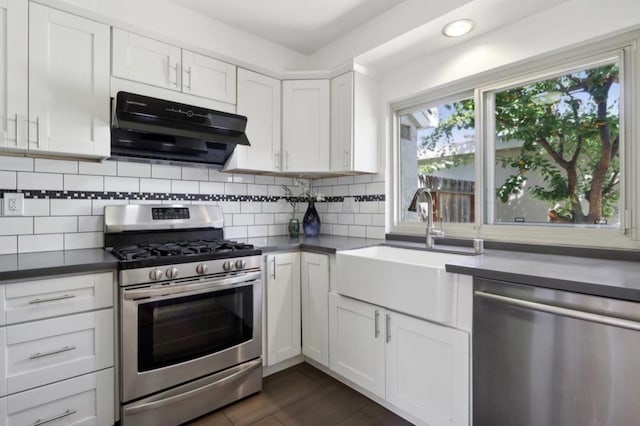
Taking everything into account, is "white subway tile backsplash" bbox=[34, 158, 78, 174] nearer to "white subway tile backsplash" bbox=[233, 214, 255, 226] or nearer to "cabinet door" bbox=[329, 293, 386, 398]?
"white subway tile backsplash" bbox=[233, 214, 255, 226]

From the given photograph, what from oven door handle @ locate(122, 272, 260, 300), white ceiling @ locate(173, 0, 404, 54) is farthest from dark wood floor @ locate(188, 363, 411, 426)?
white ceiling @ locate(173, 0, 404, 54)

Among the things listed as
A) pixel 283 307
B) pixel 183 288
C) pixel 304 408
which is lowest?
pixel 304 408

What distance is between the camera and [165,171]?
228 cm

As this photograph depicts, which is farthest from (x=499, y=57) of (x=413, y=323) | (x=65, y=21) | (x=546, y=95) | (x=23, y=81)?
(x=23, y=81)

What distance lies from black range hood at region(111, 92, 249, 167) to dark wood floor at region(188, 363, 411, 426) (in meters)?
1.60

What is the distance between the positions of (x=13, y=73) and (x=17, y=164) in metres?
0.49

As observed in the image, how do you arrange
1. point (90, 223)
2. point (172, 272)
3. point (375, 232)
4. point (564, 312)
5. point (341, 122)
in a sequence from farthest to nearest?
point (375, 232) < point (341, 122) < point (90, 223) < point (172, 272) < point (564, 312)

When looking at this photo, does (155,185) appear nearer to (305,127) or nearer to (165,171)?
(165,171)

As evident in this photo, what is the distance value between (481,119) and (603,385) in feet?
5.16

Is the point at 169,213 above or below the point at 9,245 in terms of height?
above

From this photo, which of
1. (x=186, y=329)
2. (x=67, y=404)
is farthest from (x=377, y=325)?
(x=67, y=404)

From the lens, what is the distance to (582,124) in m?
1.75

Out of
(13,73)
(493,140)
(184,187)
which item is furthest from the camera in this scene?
(184,187)

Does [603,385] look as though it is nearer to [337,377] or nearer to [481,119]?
[337,377]
